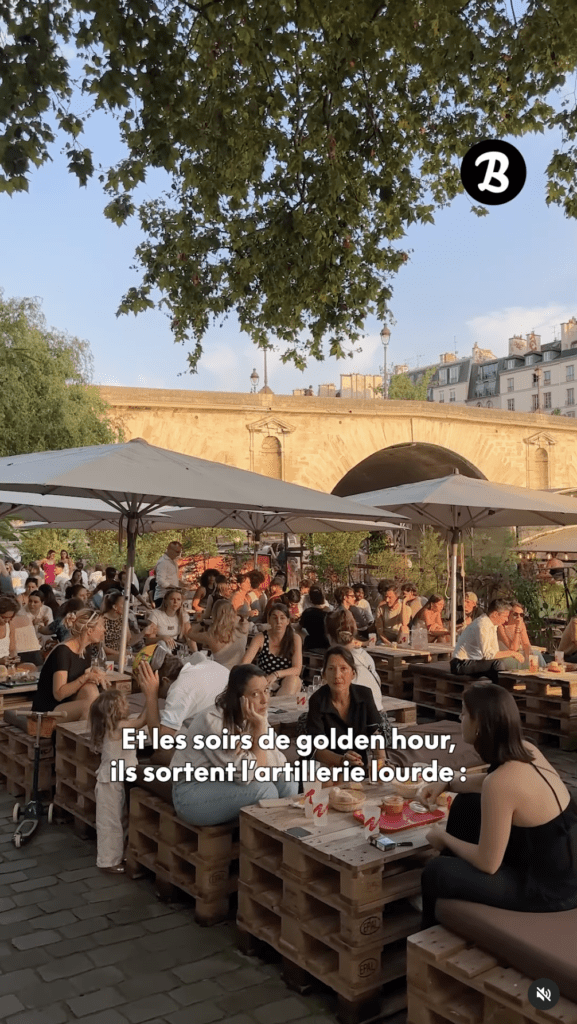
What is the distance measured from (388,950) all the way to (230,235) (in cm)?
742

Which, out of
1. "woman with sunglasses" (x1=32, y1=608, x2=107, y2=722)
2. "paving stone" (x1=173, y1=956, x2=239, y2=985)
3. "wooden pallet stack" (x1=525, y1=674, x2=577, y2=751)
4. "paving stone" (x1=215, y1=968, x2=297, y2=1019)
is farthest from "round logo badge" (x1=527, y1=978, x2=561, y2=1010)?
"wooden pallet stack" (x1=525, y1=674, x2=577, y2=751)

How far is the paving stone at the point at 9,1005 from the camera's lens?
3.43 metres

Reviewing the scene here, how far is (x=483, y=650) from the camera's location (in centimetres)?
852

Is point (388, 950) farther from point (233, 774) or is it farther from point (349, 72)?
point (349, 72)

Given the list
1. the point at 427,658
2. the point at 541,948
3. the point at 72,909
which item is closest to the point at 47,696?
the point at 72,909

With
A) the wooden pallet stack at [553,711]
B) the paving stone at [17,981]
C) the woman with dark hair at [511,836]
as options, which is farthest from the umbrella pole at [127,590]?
the woman with dark hair at [511,836]

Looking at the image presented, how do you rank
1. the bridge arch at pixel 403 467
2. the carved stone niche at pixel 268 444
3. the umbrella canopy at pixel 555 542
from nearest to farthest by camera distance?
the umbrella canopy at pixel 555 542 → the carved stone niche at pixel 268 444 → the bridge arch at pixel 403 467

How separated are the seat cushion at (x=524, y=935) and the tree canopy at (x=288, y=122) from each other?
17.2ft

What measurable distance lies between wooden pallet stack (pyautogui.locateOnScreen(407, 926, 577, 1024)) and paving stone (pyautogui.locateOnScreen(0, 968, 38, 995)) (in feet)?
5.60

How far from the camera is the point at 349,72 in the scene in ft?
23.9

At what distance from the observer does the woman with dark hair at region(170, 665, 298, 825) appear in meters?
4.24

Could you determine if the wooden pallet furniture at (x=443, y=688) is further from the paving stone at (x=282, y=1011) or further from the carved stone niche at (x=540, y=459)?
the carved stone niche at (x=540, y=459)

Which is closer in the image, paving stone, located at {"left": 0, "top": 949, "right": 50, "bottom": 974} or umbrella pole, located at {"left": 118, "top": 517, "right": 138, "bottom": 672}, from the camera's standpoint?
paving stone, located at {"left": 0, "top": 949, "right": 50, "bottom": 974}

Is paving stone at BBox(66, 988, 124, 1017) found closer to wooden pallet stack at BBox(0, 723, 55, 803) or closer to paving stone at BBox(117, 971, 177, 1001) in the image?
paving stone at BBox(117, 971, 177, 1001)
